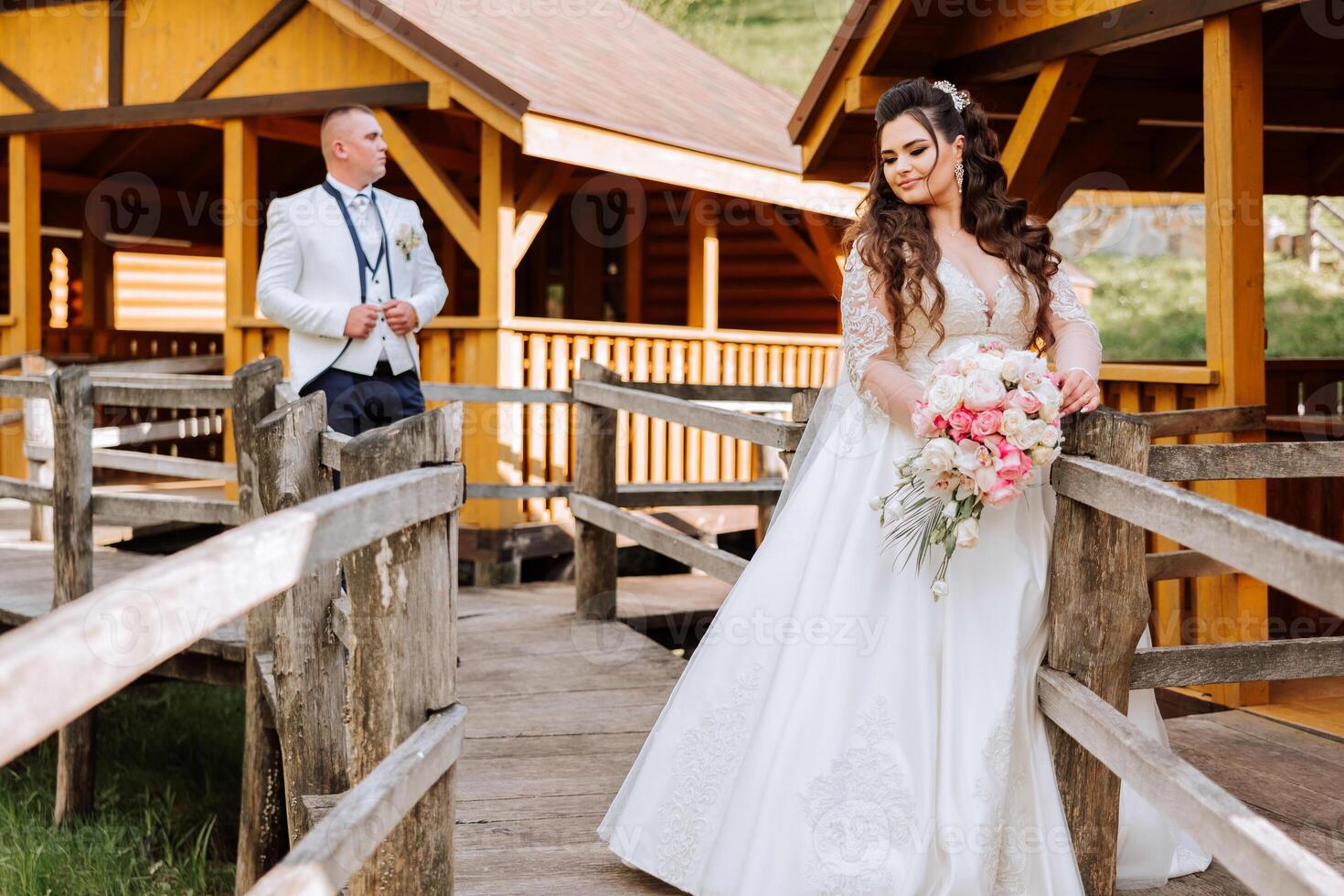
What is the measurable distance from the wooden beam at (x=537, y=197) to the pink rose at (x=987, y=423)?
6740 millimetres

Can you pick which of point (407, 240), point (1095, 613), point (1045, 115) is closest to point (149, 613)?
point (1095, 613)

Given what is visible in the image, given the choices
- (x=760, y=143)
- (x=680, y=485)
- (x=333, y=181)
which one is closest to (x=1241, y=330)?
(x=680, y=485)

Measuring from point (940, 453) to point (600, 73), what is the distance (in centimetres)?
913

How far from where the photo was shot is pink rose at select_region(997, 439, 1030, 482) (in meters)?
2.82

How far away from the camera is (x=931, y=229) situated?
3.51 metres

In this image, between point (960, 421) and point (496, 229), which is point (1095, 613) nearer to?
point (960, 421)

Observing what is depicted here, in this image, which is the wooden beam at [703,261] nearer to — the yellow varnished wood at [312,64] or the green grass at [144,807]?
the yellow varnished wood at [312,64]

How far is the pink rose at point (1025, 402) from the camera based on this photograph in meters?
2.83

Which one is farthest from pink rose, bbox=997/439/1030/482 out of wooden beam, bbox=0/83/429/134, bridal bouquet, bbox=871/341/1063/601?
wooden beam, bbox=0/83/429/134

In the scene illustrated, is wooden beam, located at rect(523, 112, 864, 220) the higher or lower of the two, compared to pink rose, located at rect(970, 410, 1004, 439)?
higher

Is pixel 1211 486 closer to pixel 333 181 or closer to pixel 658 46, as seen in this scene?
pixel 333 181

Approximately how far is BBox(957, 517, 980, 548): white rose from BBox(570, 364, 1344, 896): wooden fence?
7.9 inches

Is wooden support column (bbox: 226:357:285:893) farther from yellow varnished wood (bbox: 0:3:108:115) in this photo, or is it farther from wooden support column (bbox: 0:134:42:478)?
wooden support column (bbox: 0:134:42:478)

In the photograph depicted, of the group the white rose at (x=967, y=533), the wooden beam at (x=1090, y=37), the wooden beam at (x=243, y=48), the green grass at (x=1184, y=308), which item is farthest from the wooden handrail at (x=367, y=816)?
the green grass at (x=1184, y=308)
